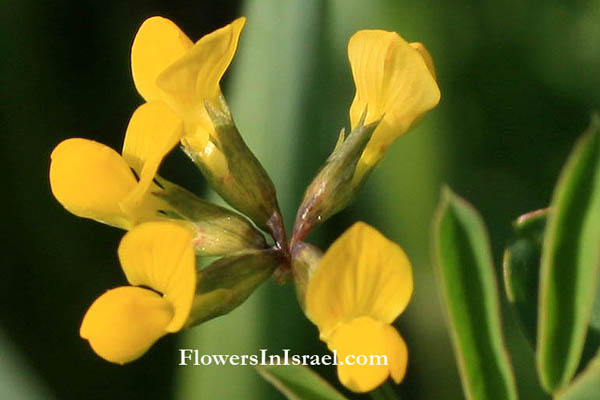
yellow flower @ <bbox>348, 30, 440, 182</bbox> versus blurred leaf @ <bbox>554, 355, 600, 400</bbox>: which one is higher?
yellow flower @ <bbox>348, 30, 440, 182</bbox>

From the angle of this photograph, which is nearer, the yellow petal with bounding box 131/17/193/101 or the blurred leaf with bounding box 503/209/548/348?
the blurred leaf with bounding box 503/209/548/348

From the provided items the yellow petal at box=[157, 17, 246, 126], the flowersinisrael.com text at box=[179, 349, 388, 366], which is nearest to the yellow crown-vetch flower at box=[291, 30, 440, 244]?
the yellow petal at box=[157, 17, 246, 126]

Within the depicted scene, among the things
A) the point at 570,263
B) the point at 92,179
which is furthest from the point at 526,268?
the point at 92,179

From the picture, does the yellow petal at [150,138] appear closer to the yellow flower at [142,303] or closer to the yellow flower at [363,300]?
the yellow flower at [142,303]

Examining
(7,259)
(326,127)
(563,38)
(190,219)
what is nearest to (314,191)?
(190,219)

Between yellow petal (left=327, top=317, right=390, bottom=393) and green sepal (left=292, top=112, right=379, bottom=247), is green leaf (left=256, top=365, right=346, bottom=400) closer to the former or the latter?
yellow petal (left=327, top=317, right=390, bottom=393)

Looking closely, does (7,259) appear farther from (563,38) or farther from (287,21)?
(563,38)

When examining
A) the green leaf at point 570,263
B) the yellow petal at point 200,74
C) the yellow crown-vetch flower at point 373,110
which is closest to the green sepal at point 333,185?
the yellow crown-vetch flower at point 373,110

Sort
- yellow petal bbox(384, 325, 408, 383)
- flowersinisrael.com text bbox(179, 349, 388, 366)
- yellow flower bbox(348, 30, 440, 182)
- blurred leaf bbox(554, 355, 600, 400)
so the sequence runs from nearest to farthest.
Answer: blurred leaf bbox(554, 355, 600, 400), yellow petal bbox(384, 325, 408, 383), yellow flower bbox(348, 30, 440, 182), flowersinisrael.com text bbox(179, 349, 388, 366)
